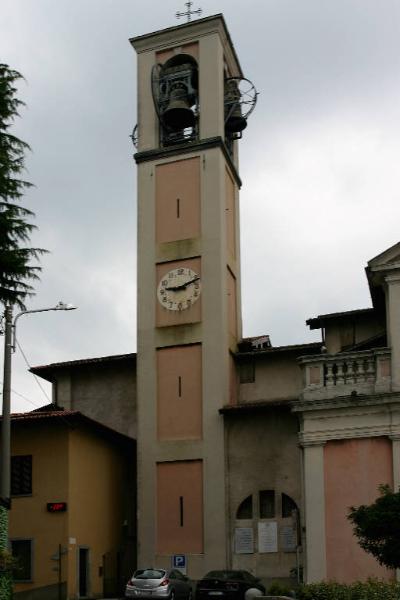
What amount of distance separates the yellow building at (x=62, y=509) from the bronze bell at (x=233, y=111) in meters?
14.3

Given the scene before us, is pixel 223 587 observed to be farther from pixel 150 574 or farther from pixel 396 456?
pixel 396 456

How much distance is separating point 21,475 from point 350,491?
12145 mm

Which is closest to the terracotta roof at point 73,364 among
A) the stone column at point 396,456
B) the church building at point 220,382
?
the church building at point 220,382

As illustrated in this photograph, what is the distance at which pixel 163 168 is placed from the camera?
41.8 meters

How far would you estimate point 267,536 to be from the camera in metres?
36.6

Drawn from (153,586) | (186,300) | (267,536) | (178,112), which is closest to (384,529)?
(153,586)

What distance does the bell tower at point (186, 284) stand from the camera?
123ft

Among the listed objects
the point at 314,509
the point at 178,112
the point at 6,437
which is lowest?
the point at 314,509

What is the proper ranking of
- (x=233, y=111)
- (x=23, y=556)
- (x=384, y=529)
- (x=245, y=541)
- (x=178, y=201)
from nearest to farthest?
(x=384, y=529) → (x=23, y=556) → (x=245, y=541) → (x=178, y=201) → (x=233, y=111)

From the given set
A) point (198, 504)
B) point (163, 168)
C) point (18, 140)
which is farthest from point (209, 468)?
point (18, 140)

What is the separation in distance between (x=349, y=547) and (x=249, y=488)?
280 inches

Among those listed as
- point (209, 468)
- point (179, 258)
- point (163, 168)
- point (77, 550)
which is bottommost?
point (77, 550)

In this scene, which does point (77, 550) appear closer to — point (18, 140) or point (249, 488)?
point (249, 488)

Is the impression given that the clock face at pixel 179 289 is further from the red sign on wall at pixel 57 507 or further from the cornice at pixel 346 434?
the cornice at pixel 346 434
